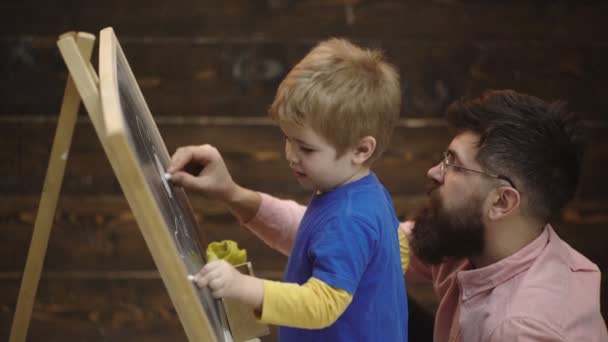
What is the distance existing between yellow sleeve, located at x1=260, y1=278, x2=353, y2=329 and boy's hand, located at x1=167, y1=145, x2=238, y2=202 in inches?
11.0

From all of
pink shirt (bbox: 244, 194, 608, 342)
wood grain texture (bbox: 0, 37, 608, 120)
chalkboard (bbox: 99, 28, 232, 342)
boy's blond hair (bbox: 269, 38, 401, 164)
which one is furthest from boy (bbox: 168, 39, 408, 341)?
wood grain texture (bbox: 0, 37, 608, 120)

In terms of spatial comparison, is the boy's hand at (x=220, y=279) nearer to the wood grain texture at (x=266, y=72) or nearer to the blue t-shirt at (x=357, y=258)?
the blue t-shirt at (x=357, y=258)

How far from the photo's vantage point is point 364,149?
103 cm

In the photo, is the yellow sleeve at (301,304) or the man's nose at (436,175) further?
the man's nose at (436,175)

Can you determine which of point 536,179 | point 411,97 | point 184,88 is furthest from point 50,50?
point 536,179

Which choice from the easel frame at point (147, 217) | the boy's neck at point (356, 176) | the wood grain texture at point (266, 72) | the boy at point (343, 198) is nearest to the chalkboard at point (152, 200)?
the easel frame at point (147, 217)

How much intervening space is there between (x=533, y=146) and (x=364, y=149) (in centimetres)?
35

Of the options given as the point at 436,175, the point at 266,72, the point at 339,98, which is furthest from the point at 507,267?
the point at 266,72

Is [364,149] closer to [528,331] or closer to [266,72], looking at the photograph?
[528,331]

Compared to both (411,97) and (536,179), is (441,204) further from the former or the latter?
(411,97)

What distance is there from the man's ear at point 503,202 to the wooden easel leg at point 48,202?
26.2 inches

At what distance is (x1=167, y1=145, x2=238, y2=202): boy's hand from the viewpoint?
1119 millimetres

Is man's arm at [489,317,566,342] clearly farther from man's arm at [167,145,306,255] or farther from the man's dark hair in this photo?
man's arm at [167,145,306,255]

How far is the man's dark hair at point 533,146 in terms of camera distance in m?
1.23
